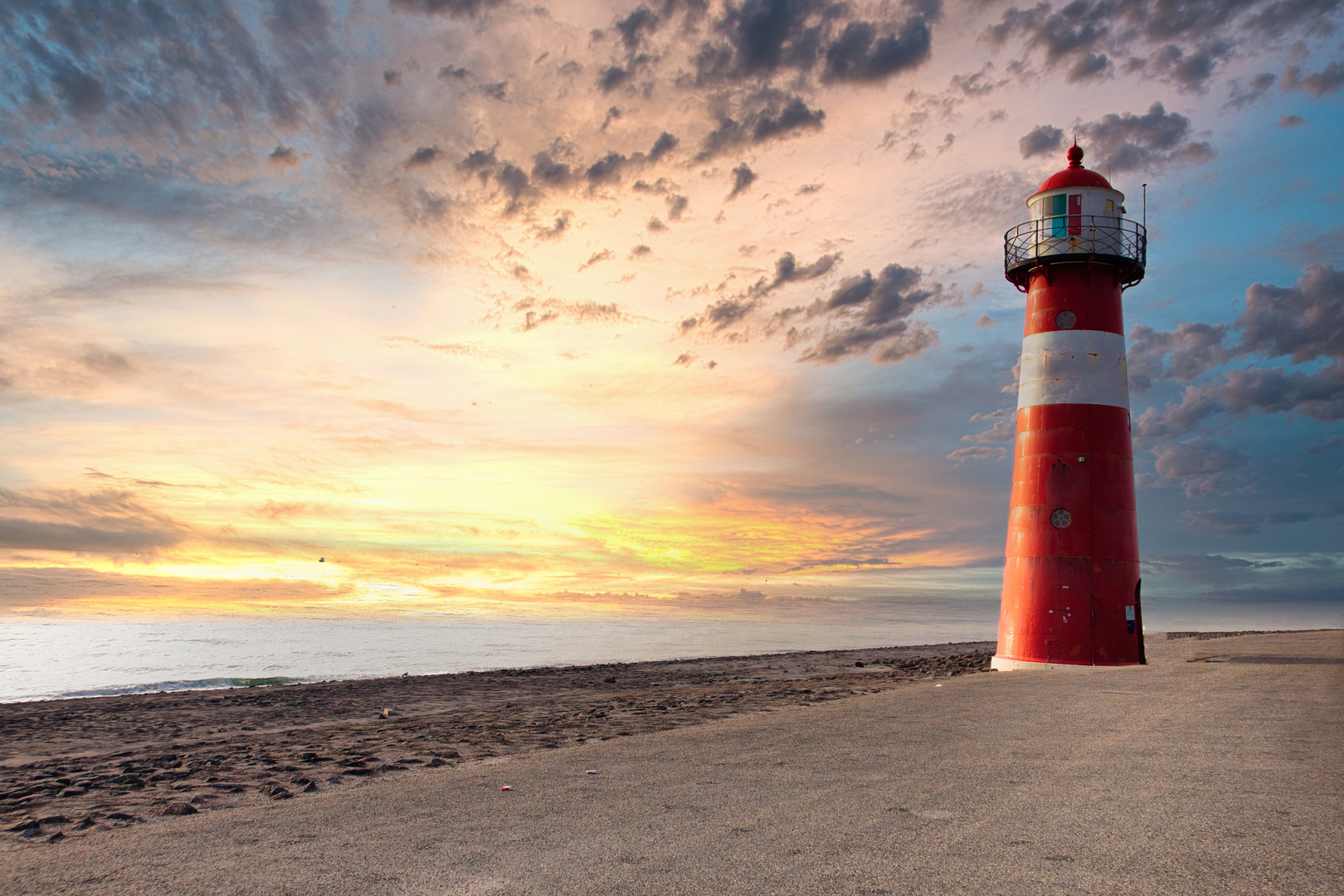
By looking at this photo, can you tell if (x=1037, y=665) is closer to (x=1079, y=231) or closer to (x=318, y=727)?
(x=1079, y=231)

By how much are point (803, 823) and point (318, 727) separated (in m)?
10.8

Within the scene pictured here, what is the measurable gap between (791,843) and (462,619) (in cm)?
6812

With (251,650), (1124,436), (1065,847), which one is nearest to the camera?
(1065,847)

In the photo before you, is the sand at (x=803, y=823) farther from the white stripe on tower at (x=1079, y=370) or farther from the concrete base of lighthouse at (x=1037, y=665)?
the white stripe on tower at (x=1079, y=370)

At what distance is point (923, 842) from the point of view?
574 cm

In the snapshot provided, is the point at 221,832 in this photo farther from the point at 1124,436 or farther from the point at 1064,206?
the point at 1064,206

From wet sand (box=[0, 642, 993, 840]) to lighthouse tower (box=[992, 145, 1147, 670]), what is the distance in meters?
3.31

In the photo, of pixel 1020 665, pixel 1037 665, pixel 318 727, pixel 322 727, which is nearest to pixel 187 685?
pixel 318 727

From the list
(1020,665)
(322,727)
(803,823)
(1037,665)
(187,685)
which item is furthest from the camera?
(187,685)

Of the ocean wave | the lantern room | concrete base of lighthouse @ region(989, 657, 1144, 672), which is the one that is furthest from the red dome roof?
the ocean wave

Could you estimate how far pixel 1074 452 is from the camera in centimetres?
1853

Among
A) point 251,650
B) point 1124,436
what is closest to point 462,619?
point 251,650

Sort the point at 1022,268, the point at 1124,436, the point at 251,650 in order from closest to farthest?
the point at 1124,436, the point at 1022,268, the point at 251,650

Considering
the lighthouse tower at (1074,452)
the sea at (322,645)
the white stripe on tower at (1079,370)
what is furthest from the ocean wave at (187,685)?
the white stripe on tower at (1079,370)
